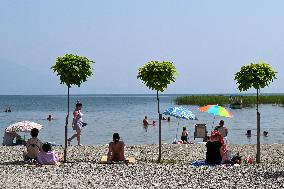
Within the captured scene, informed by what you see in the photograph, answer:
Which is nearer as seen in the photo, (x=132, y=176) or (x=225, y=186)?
(x=225, y=186)

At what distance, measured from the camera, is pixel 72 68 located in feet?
58.1

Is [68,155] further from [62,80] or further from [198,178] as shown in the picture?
[198,178]

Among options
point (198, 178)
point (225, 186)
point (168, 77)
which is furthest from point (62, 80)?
point (225, 186)

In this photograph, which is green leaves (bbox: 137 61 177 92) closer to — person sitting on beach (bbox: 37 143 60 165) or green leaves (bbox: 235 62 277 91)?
green leaves (bbox: 235 62 277 91)

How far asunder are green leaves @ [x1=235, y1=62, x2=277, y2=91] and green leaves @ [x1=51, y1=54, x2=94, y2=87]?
4977mm

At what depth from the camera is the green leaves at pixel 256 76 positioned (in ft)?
61.0

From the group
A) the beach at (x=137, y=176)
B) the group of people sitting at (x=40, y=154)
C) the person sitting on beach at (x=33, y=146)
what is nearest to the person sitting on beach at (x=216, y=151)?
the beach at (x=137, y=176)

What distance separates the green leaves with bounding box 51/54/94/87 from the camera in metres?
17.7

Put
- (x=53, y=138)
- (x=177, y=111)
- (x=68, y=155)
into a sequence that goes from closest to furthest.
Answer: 1. (x=68, y=155)
2. (x=177, y=111)
3. (x=53, y=138)

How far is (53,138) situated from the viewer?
3831 cm

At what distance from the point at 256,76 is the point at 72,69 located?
5819 mm

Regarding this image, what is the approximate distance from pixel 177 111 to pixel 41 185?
12952mm

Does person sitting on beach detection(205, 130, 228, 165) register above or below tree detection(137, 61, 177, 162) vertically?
below

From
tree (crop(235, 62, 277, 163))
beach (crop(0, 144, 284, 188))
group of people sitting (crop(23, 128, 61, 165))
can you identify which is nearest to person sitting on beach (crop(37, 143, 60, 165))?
group of people sitting (crop(23, 128, 61, 165))
